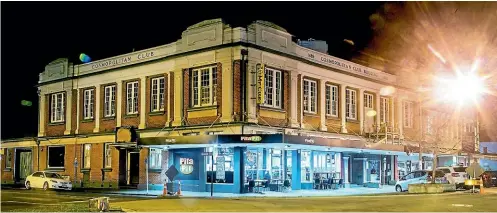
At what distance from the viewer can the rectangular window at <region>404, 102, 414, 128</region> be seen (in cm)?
5031

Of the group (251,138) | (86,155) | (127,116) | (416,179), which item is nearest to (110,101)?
(127,116)

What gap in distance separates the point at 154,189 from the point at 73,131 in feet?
36.3

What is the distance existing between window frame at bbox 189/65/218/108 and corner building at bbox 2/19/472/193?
0.06 meters

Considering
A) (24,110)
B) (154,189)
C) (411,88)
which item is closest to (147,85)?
(154,189)

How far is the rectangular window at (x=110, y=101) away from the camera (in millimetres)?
42562

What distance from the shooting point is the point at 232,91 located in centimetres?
3403

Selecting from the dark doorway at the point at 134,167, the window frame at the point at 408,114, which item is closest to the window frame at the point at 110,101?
the dark doorway at the point at 134,167

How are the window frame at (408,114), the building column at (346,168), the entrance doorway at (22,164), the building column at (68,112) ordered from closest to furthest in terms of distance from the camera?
the building column at (346,168)
the building column at (68,112)
the window frame at (408,114)
the entrance doorway at (22,164)

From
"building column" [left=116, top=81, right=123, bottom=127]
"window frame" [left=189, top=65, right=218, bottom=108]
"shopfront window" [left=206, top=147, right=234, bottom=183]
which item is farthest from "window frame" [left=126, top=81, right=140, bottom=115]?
"shopfront window" [left=206, top=147, right=234, bottom=183]

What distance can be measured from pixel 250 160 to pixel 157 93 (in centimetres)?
868

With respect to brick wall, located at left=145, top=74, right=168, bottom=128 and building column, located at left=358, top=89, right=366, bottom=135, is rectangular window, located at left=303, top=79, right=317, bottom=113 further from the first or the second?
brick wall, located at left=145, top=74, right=168, bottom=128

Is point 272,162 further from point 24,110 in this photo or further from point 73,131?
point 24,110

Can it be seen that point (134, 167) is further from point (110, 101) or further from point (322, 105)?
point (322, 105)

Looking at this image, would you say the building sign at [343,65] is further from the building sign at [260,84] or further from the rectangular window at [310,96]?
the building sign at [260,84]
